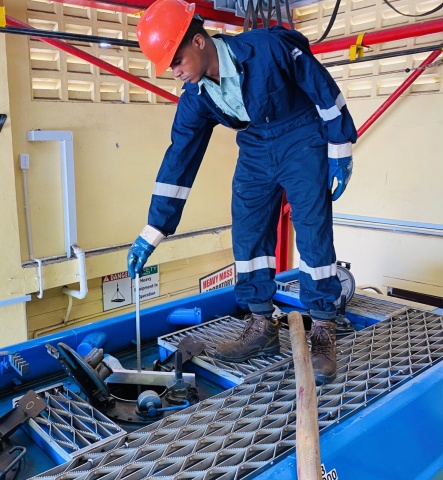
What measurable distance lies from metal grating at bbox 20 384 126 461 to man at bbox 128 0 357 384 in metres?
0.55

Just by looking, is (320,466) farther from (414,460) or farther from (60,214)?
(60,214)

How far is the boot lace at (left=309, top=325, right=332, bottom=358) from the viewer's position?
177 centimetres

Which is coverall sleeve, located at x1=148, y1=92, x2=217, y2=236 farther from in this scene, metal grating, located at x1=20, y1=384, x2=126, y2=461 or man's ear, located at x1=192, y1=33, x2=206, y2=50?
metal grating, located at x1=20, y1=384, x2=126, y2=461

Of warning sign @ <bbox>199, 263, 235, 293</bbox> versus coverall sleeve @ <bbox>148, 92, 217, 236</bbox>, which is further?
warning sign @ <bbox>199, 263, 235, 293</bbox>

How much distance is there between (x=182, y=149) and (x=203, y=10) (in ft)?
4.10

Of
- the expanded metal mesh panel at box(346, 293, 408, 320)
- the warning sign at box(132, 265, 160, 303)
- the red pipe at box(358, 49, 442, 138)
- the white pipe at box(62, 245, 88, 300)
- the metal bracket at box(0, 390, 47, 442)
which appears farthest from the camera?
the warning sign at box(132, 265, 160, 303)

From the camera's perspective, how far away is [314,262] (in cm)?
181

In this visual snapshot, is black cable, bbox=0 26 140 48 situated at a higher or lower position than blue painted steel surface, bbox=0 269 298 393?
higher

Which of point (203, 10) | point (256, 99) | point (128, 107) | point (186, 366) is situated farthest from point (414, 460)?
point (128, 107)

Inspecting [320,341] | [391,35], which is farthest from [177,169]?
[391,35]

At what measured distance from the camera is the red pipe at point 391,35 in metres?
2.97

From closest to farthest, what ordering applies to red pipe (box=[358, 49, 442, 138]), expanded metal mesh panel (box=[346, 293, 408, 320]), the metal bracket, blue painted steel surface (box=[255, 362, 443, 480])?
1. blue painted steel surface (box=[255, 362, 443, 480])
2. the metal bracket
3. expanded metal mesh panel (box=[346, 293, 408, 320])
4. red pipe (box=[358, 49, 442, 138])

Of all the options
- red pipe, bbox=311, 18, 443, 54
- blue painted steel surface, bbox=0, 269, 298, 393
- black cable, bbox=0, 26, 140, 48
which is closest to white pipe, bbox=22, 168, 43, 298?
black cable, bbox=0, 26, 140, 48

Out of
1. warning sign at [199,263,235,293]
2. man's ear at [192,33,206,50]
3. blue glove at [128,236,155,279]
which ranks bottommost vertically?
warning sign at [199,263,235,293]
